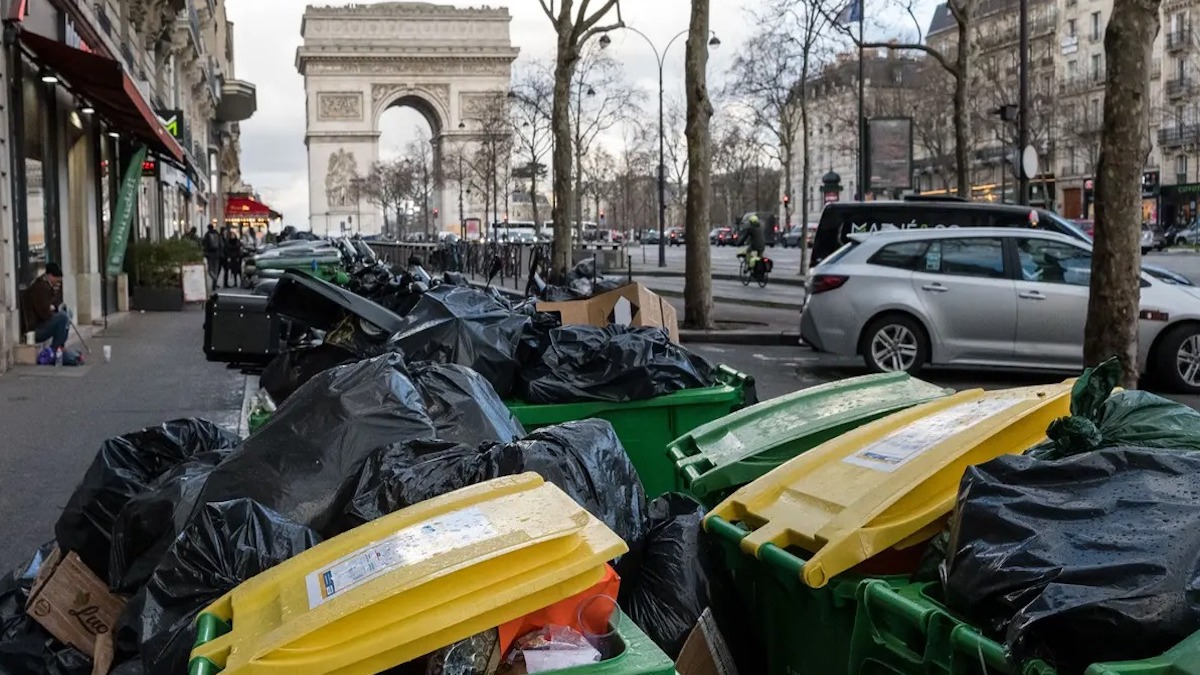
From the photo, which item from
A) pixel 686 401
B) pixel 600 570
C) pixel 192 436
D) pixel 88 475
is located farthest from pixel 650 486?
pixel 600 570

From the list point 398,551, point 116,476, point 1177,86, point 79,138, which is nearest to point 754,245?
point 79,138

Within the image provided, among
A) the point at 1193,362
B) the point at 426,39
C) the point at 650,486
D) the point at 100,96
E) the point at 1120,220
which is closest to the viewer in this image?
the point at 650,486

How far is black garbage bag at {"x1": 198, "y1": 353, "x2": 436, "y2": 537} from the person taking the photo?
11.1 feet

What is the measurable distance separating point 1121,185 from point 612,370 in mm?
4857

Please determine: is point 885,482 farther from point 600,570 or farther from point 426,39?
point 426,39

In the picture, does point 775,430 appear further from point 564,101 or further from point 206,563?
point 564,101

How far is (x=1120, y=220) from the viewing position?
8562 mm

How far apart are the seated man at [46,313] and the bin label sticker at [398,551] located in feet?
38.5

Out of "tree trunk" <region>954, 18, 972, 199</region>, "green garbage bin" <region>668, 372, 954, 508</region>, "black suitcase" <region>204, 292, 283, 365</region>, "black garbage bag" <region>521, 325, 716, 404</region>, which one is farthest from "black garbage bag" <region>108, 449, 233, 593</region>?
"tree trunk" <region>954, 18, 972, 199</region>

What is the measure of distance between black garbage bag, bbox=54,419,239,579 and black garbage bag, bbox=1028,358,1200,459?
267cm

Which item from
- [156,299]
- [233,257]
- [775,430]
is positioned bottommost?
[156,299]

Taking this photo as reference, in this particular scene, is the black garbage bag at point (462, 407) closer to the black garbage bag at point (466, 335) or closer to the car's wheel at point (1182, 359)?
the black garbage bag at point (466, 335)

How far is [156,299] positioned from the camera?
21.5 m

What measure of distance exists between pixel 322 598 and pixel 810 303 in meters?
10.2
